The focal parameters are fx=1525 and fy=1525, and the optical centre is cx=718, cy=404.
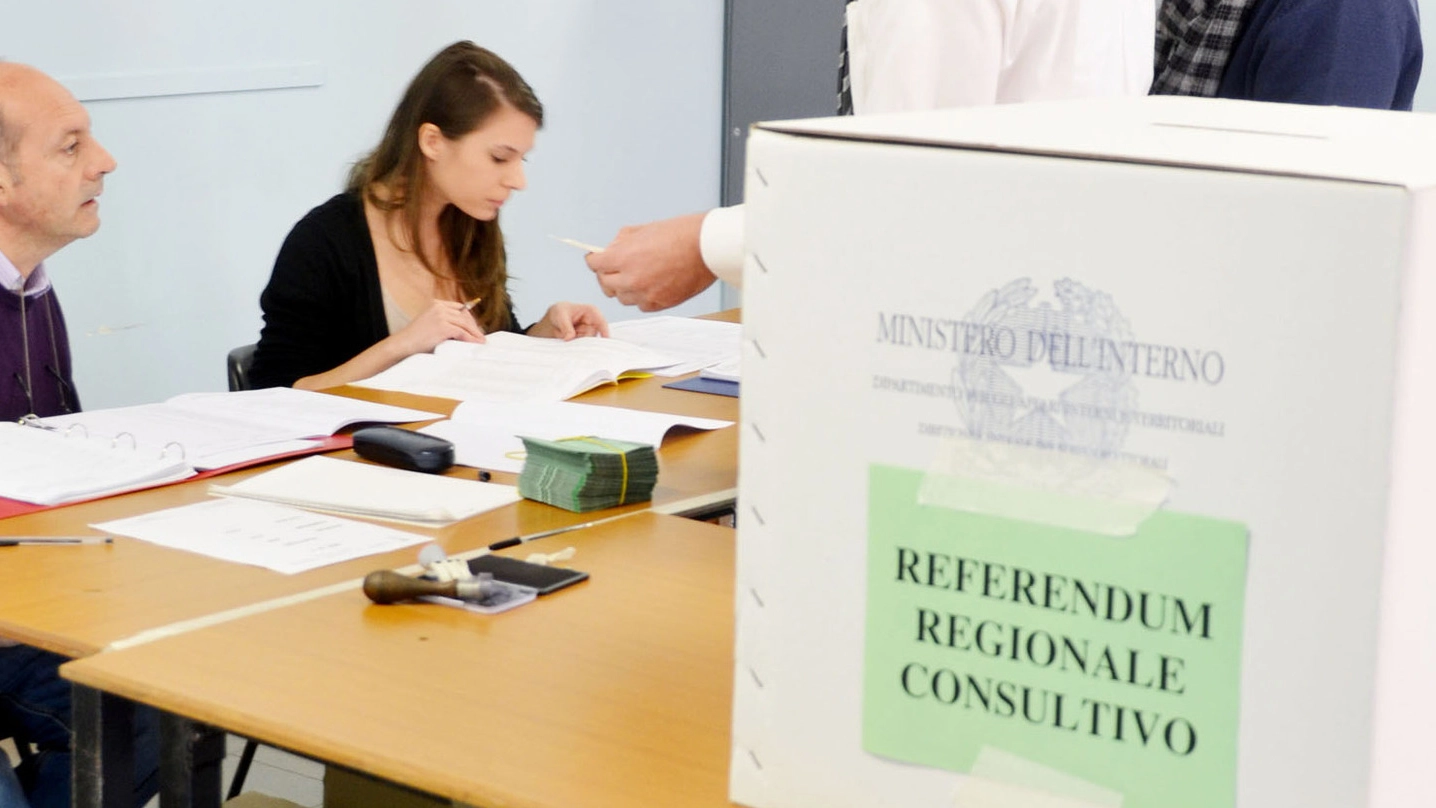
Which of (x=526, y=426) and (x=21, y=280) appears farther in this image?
(x=21, y=280)

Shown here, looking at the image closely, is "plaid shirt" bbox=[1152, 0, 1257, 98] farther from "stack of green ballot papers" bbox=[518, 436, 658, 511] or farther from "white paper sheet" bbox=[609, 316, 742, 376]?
"stack of green ballot papers" bbox=[518, 436, 658, 511]

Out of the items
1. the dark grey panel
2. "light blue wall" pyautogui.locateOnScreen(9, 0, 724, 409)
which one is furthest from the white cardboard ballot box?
the dark grey panel

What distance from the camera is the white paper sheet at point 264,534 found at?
1.34 m

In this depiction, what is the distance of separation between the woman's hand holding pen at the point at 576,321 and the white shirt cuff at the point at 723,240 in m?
1.50

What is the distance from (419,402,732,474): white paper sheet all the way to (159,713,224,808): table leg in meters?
0.56

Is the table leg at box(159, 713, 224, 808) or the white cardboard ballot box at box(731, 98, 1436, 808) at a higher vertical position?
the white cardboard ballot box at box(731, 98, 1436, 808)

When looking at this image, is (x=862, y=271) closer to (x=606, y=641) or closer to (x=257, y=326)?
(x=606, y=641)

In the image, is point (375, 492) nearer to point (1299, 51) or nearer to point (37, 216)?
point (37, 216)

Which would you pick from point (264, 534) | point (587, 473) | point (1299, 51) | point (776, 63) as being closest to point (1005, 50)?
point (1299, 51)

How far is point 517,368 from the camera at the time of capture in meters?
2.12

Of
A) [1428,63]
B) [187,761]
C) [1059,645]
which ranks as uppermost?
[1428,63]

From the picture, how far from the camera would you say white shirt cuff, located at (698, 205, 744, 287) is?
0.92 m

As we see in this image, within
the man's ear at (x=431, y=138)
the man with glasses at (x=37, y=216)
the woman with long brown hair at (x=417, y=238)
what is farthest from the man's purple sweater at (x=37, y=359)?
the man's ear at (x=431, y=138)

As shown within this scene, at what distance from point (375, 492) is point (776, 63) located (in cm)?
369
